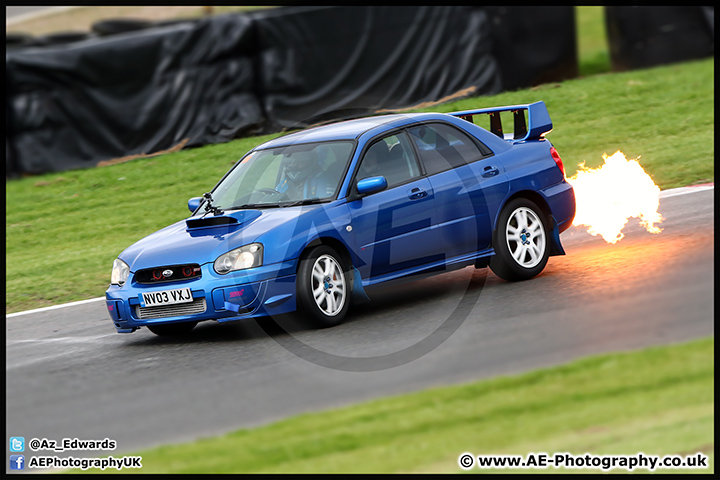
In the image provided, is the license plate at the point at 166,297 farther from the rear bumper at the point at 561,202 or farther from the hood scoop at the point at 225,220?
the rear bumper at the point at 561,202

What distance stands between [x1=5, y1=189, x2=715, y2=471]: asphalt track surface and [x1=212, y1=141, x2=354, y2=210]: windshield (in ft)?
3.60

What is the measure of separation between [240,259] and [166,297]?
68cm

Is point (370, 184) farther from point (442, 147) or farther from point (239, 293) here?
point (239, 293)

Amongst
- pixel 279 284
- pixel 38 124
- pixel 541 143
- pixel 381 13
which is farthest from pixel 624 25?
pixel 279 284

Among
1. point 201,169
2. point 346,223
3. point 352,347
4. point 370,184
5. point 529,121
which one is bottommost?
point 352,347

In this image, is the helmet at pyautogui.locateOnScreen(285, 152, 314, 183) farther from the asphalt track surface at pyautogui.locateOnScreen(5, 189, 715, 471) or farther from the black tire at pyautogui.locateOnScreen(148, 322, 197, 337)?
the black tire at pyautogui.locateOnScreen(148, 322, 197, 337)

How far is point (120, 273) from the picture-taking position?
Answer: 26.8 feet

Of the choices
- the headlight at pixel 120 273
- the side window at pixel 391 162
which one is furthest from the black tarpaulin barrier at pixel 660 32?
the headlight at pixel 120 273

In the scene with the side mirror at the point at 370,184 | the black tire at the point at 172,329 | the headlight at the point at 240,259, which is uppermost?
the side mirror at the point at 370,184

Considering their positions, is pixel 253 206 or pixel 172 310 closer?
pixel 172 310

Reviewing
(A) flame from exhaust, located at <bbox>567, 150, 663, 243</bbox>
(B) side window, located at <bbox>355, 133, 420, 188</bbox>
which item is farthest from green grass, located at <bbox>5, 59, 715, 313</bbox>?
(B) side window, located at <bbox>355, 133, 420, 188</bbox>

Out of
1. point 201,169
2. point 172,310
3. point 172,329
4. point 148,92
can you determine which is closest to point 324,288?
point 172,310

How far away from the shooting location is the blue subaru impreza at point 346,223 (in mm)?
7664

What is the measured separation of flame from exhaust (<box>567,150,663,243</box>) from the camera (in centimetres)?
1100
